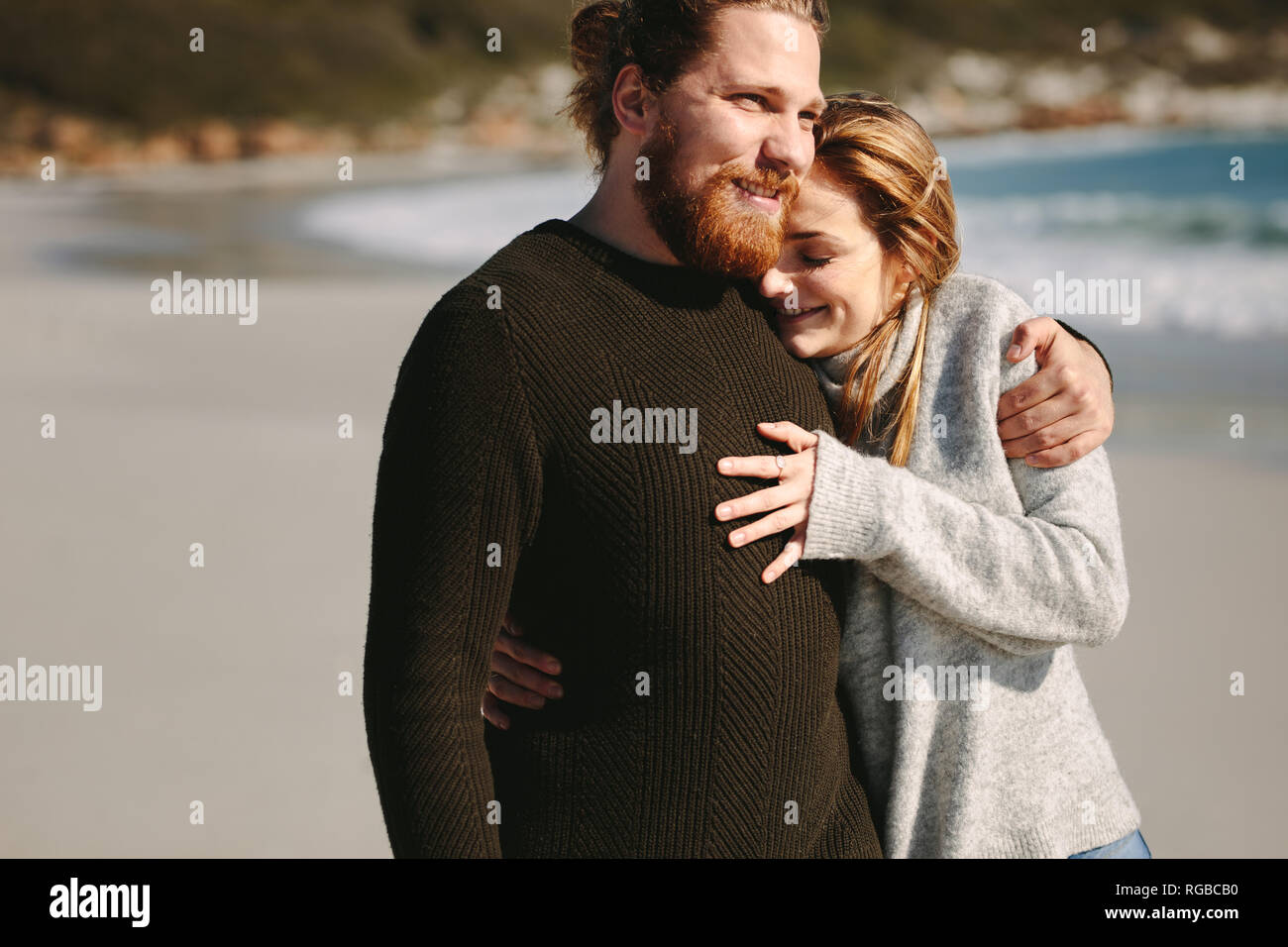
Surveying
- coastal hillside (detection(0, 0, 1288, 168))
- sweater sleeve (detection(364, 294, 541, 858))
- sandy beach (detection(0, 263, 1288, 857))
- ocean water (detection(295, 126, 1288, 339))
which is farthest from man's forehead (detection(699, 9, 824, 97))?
coastal hillside (detection(0, 0, 1288, 168))

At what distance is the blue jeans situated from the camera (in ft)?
7.33

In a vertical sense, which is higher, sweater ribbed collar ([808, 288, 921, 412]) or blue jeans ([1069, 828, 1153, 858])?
sweater ribbed collar ([808, 288, 921, 412])

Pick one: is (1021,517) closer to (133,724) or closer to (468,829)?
(468,829)

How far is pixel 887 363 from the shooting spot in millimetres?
2244

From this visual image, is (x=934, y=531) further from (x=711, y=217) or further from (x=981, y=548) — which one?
(x=711, y=217)

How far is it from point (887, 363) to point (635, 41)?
0.70 metres

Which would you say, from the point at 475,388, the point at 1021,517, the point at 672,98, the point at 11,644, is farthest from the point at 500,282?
the point at 11,644

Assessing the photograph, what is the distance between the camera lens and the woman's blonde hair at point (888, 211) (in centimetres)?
221

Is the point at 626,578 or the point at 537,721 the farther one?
the point at 537,721

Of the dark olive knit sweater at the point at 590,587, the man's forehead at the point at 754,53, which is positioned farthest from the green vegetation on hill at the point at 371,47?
the dark olive knit sweater at the point at 590,587

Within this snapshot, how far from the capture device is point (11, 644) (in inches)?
213

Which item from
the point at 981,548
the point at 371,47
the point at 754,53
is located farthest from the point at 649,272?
the point at 371,47

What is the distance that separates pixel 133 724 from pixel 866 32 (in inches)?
3036

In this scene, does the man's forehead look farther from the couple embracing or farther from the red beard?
the red beard
